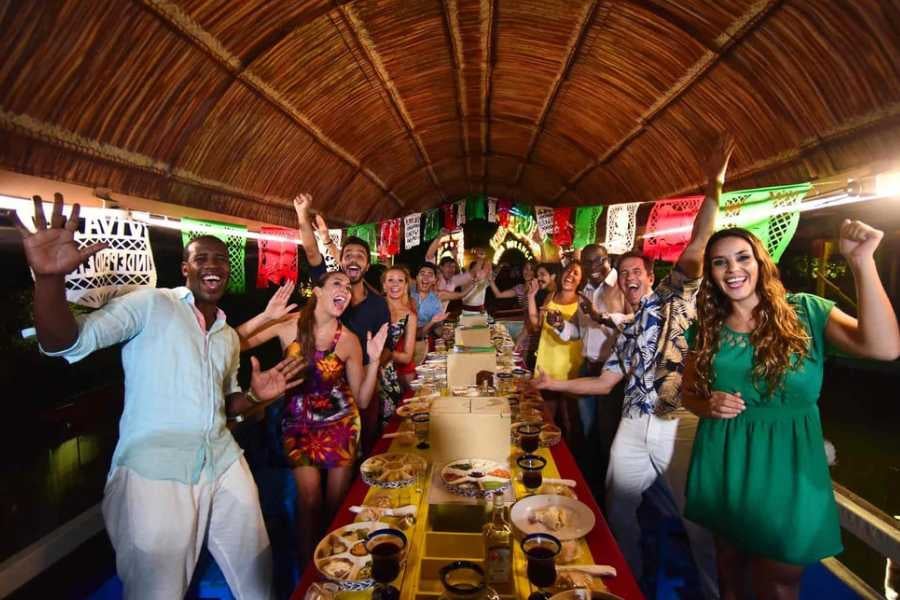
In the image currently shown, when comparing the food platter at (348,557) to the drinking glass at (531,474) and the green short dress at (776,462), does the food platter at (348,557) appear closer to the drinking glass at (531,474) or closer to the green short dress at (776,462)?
the drinking glass at (531,474)

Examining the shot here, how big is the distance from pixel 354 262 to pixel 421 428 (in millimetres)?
1832

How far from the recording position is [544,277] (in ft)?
27.6

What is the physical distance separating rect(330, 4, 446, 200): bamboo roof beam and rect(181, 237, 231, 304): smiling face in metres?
2.15

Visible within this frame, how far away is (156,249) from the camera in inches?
227

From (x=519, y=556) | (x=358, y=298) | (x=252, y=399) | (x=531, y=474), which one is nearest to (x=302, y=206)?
(x=358, y=298)

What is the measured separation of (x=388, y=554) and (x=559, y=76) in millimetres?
5060

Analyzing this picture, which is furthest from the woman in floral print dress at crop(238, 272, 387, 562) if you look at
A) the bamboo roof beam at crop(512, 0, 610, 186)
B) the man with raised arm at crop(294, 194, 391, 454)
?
the bamboo roof beam at crop(512, 0, 610, 186)

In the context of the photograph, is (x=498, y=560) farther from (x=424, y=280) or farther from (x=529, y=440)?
(x=424, y=280)

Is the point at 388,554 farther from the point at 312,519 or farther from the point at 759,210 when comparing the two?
the point at 759,210

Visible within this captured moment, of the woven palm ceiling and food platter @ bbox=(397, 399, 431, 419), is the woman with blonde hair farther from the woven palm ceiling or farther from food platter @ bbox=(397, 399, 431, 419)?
the woven palm ceiling

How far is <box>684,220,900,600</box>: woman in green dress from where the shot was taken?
2.37m

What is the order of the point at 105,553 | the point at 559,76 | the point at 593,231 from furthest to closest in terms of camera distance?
the point at 593,231 → the point at 559,76 → the point at 105,553

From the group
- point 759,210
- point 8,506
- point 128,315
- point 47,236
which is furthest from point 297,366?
point 8,506

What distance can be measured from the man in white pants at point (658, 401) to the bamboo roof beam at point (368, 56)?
9.47ft
